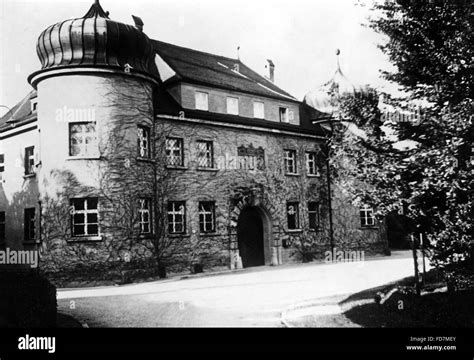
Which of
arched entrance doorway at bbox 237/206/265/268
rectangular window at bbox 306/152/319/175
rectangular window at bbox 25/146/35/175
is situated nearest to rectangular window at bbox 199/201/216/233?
arched entrance doorway at bbox 237/206/265/268

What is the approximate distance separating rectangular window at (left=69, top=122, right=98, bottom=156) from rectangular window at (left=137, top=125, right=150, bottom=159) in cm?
124

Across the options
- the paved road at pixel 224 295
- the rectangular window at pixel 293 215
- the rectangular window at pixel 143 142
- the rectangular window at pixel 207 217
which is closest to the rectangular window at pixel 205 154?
the rectangular window at pixel 207 217

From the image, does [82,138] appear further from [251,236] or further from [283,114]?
[283,114]

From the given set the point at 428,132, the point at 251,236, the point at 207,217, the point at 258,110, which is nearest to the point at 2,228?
the point at 207,217

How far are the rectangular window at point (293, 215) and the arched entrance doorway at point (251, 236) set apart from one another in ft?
2.74

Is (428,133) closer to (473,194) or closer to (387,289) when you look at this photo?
(473,194)

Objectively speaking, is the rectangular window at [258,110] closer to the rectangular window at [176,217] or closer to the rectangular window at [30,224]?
the rectangular window at [176,217]

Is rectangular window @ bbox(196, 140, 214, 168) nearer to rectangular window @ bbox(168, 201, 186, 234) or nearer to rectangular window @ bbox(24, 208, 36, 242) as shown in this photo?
rectangular window @ bbox(168, 201, 186, 234)

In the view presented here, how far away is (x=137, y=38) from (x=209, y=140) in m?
3.27

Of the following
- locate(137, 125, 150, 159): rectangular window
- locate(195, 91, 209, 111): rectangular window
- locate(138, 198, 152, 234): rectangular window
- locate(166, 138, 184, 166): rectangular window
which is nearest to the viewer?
locate(138, 198, 152, 234): rectangular window

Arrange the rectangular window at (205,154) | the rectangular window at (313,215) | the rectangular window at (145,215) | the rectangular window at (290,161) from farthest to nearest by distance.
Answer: the rectangular window at (290,161) → the rectangular window at (205,154) → the rectangular window at (313,215) → the rectangular window at (145,215)

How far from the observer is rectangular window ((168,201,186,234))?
12172 millimetres

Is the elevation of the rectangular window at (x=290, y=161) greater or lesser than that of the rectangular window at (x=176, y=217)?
greater

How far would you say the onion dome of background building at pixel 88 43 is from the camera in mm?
10188
